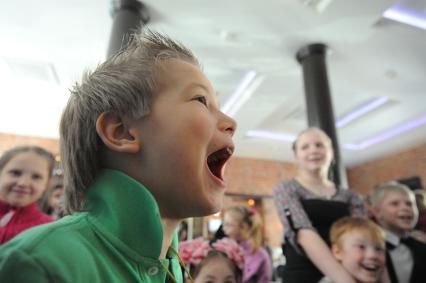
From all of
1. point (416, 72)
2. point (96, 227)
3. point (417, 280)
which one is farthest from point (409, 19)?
point (96, 227)

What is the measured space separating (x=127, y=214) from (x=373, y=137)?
6.35 metres

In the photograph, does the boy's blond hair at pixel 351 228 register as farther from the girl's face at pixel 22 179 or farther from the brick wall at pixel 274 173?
the brick wall at pixel 274 173

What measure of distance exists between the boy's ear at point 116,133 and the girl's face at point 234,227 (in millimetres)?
1744

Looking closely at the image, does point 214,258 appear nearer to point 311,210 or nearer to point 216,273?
point 216,273

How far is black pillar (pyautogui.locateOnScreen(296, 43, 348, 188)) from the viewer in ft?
9.32

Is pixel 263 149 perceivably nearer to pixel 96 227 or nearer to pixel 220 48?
pixel 220 48

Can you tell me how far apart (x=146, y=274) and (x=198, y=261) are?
0.88 m

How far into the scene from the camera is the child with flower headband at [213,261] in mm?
1229

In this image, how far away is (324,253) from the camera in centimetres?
124

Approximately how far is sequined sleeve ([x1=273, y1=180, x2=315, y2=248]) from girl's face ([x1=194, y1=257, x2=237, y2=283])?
12.6 inches

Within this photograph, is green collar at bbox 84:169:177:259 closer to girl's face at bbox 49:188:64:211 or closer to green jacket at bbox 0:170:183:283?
green jacket at bbox 0:170:183:283

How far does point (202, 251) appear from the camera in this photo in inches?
51.1

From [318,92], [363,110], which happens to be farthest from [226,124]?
[363,110]

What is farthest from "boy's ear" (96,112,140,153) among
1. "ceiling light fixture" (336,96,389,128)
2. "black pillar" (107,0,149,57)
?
"ceiling light fixture" (336,96,389,128)
